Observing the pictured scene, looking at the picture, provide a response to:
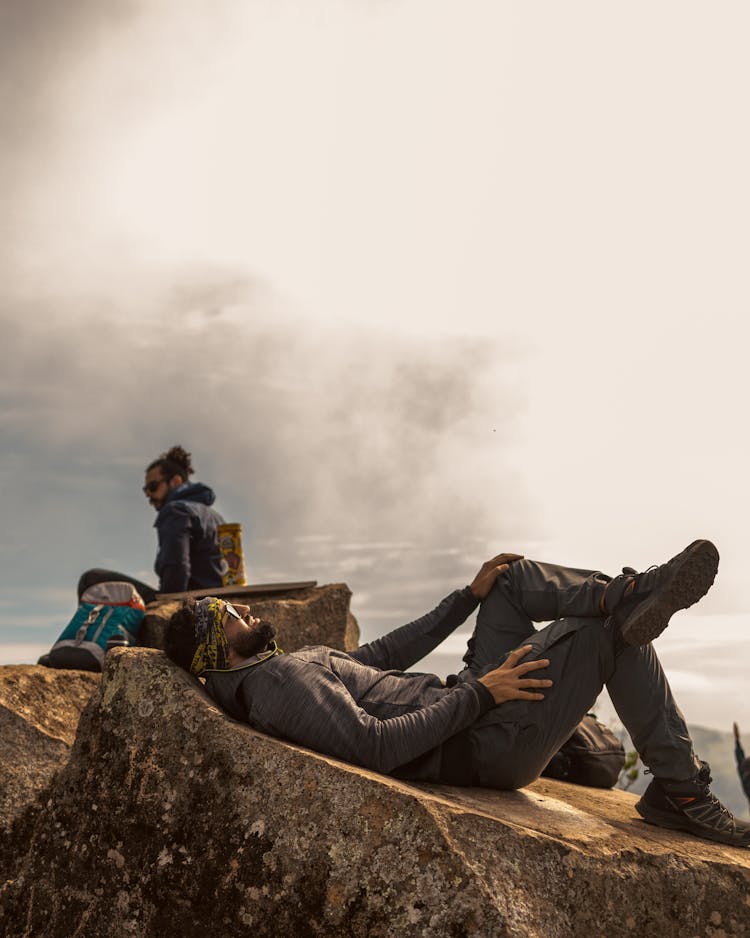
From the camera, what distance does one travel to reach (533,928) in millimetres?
3918

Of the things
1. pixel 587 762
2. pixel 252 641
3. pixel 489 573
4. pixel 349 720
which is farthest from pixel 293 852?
pixel 587 762

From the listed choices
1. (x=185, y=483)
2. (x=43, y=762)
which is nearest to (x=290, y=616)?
(x=185, y=483)

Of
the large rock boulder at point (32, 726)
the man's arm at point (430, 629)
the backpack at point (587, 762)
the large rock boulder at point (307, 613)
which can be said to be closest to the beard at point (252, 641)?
the man's arm at point (430, 629)

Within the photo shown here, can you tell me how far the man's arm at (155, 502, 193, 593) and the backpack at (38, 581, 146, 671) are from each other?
94 cm

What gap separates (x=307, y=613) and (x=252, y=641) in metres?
6.67

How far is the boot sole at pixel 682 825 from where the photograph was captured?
16.7 ft

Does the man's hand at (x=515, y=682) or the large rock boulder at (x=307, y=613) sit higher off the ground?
the large rock boulder at (x=307, y=613)

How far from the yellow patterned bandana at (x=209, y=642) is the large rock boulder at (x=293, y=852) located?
0.14 meters

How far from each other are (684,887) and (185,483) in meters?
8.44

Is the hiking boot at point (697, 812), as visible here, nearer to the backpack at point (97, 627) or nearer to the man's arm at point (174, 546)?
the backpack at point (97, 627)

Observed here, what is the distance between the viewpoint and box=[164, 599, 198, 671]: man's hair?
5012 millimetres

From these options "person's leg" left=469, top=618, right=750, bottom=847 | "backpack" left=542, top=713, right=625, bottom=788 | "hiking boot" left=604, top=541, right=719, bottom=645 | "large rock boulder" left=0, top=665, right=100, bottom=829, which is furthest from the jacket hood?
"hiking boot" left=604, top=541, right=719, bottom=645

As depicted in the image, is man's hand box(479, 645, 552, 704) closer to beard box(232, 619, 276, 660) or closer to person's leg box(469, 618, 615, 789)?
person's leg box(469, 618, 615, 789)

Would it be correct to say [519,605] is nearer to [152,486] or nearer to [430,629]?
[430,629]
